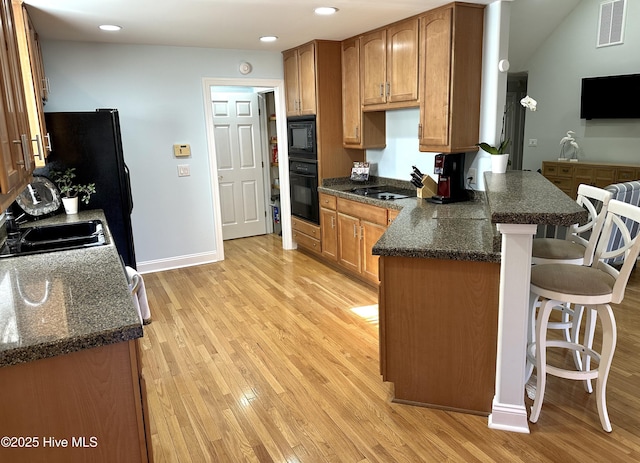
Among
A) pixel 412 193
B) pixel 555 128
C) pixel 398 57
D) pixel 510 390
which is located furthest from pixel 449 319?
pixel 555 128

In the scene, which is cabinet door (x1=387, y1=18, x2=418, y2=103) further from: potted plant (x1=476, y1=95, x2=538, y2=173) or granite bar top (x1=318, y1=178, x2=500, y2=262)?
granite bar top (x1=318, y1=178, x2=500, y2=262)

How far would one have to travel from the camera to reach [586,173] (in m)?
6.43

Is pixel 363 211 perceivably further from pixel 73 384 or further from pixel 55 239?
pixel 73 384

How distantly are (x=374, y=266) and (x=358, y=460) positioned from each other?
2195mm

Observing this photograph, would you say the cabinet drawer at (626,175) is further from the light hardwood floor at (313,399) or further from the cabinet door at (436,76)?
the cabinet door at (436,76)

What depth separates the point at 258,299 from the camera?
13.6 feet

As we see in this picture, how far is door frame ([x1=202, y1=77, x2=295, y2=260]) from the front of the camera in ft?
16.5

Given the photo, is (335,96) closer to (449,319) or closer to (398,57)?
(398,57)

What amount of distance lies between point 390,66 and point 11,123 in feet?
10.5

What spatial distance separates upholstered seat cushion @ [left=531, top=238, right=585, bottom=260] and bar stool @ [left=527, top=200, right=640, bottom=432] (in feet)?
0.72

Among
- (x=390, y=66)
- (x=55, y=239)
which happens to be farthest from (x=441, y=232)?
(x=55, y=239)

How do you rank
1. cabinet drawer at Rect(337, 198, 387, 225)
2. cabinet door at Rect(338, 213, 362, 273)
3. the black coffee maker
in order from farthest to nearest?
cabinet door at Rect(338, 213, 362, 273)
cabinet drawer at Rect(337, 198, 387, 225)
the black coffee maker

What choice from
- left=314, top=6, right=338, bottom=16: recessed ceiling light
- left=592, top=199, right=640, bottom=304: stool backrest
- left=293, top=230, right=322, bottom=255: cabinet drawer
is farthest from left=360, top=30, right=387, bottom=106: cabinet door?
left=592, top=199, right=640, bottom=304: stool backrest

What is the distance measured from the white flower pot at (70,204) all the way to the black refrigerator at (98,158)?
106 mm
